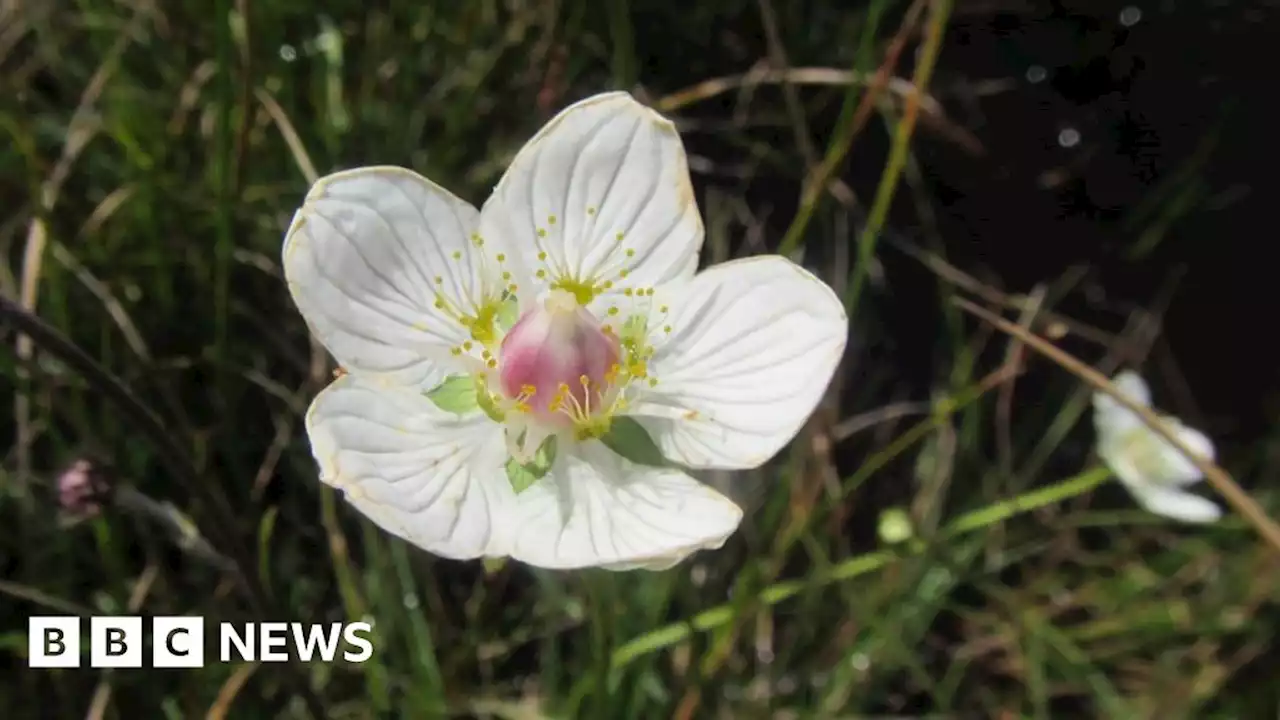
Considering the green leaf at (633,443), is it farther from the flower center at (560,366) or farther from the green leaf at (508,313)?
the green leaf at (508,313)


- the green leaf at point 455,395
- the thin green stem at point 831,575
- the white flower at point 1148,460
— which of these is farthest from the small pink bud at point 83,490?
the white flower at point 1148,460

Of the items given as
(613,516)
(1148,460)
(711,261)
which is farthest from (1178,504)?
(613,516)

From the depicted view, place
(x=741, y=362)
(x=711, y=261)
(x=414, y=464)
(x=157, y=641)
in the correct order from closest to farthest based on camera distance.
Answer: (x=414, y=464)
(x=741, y=362)
(x=157, y=641)
(x=711, y=261)

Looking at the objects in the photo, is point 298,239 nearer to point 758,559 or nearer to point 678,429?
point 678,429

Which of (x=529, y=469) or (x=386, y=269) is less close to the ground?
(x=386, y=269)

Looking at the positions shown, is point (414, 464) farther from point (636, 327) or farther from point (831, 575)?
point (831, 575)

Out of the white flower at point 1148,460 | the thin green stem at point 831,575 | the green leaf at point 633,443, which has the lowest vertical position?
the thin green stem at point 831,575

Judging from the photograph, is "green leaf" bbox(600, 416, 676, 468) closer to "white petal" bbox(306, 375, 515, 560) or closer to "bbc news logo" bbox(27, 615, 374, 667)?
"white petal" bbox(306, 375, 515, 560)
